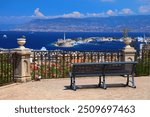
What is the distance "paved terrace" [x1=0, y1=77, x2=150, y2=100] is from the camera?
1287cm

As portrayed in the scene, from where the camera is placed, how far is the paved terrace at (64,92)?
12867 millimetres

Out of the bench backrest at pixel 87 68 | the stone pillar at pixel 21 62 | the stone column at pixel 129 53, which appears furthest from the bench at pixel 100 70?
the stone column at pixel 129 53

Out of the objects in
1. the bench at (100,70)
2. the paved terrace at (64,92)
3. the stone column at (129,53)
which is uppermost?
the stone column at (129,53)

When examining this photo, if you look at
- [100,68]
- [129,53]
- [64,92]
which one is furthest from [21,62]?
[129,53]

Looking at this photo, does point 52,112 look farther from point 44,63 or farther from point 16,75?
point 44,63

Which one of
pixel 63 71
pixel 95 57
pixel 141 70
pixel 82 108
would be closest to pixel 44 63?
pixel 63 71

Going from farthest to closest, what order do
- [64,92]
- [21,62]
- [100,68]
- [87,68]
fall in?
[21,62]
[100,68]
[87,68]
[64,92]

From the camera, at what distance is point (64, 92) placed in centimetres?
1372

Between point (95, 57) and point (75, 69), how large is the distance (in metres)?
4.45

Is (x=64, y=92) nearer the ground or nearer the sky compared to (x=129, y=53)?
nearer the ground

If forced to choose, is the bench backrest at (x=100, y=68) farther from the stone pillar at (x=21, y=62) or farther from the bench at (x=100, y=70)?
the stone pillar at (x=21, y=62)

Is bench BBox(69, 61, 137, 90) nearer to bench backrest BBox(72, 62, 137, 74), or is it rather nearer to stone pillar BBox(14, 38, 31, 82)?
bench backrest BBox(72, 62, 137, 74)

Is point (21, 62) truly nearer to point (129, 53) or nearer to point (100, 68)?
point (100, 68)

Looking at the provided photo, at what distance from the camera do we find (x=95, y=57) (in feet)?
60.4
